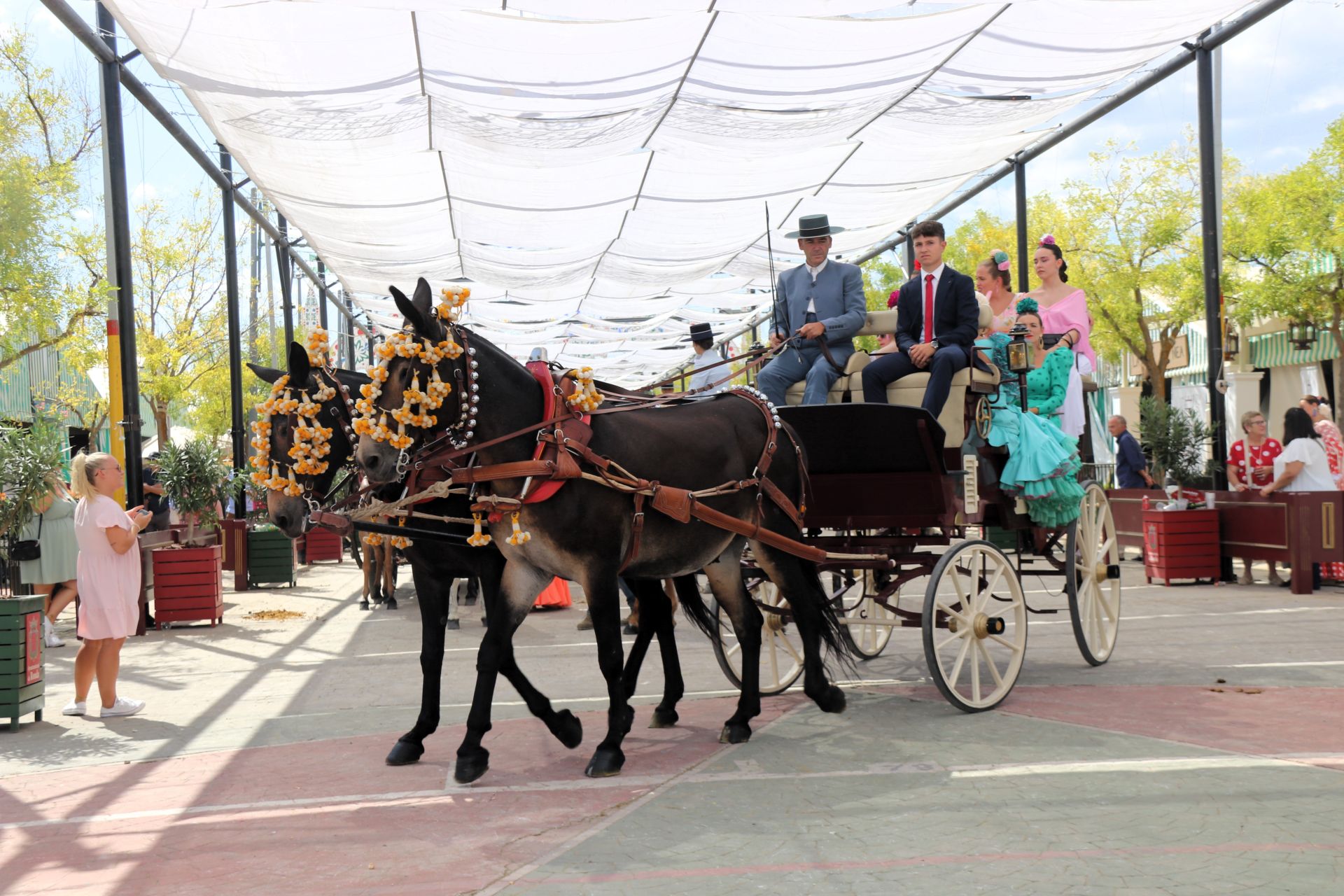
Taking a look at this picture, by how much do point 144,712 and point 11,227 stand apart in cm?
1274

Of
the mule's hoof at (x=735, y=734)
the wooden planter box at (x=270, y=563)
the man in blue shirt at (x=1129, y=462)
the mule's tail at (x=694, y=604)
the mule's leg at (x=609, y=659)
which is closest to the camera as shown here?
the mule's leg at (x=609, y=659)

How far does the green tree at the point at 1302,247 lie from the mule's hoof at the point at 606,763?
1088 inches

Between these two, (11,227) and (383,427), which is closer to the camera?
(383,427)

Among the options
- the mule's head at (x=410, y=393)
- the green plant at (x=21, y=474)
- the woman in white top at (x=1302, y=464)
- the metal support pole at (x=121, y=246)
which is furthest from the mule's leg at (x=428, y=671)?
the woman in white top at (x=1302, y=464)

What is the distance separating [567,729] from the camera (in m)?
5.87

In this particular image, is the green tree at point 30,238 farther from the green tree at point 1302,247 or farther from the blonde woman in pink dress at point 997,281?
the green tree at point 1302,247

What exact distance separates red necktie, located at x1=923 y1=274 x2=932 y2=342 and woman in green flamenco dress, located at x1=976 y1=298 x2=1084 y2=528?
326 mm

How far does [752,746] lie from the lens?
603 centimetres

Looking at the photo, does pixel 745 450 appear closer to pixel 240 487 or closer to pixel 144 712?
pixel 144 712

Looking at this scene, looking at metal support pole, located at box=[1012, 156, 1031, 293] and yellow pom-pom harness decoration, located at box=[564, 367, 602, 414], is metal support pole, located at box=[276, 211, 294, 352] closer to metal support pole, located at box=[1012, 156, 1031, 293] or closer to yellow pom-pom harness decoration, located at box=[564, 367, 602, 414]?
Result: metal support pole, located at box=[1012, 156, 1031, 293]

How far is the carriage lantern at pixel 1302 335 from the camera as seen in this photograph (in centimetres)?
3128

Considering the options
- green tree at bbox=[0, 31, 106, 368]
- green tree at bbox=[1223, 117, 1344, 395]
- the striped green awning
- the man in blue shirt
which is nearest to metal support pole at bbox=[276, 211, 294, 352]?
green tree at bbox=[0, 31, 106, 368]

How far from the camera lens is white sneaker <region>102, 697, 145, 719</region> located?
7727mm

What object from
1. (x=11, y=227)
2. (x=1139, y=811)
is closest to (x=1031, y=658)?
(x=1139, y=811)
